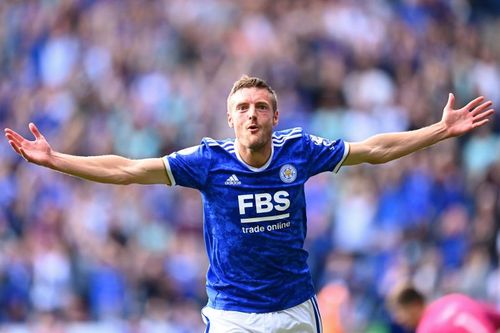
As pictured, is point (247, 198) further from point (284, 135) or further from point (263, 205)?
point (284, 135)

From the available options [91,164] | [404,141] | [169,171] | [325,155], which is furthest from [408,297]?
[91,164]

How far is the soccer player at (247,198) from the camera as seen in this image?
8.39 metres

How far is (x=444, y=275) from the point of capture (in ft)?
49.5

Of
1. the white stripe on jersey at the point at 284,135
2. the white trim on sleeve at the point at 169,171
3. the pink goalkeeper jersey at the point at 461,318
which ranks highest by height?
the white stripe on jersey at the point at 284,135

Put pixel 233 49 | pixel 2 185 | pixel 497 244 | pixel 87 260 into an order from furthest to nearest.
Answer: pixel 233 49 < pixel 2 185 < pixel 87 260 < pixel 497 244

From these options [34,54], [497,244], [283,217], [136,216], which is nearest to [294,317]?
[283,217]

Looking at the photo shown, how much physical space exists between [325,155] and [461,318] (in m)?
1.42

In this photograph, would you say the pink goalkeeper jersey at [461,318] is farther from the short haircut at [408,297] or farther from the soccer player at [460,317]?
the short haircut at [408,297]

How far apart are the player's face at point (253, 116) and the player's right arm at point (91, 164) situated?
1.87 ft

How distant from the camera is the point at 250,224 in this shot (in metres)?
8.39

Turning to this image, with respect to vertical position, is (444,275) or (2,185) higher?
(2,185)

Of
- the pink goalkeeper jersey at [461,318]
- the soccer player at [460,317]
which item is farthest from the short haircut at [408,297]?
the pink goalkeeper jersey at [461,318]

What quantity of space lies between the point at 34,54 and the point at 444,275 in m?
8.34

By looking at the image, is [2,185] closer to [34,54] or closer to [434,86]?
[34,54]
